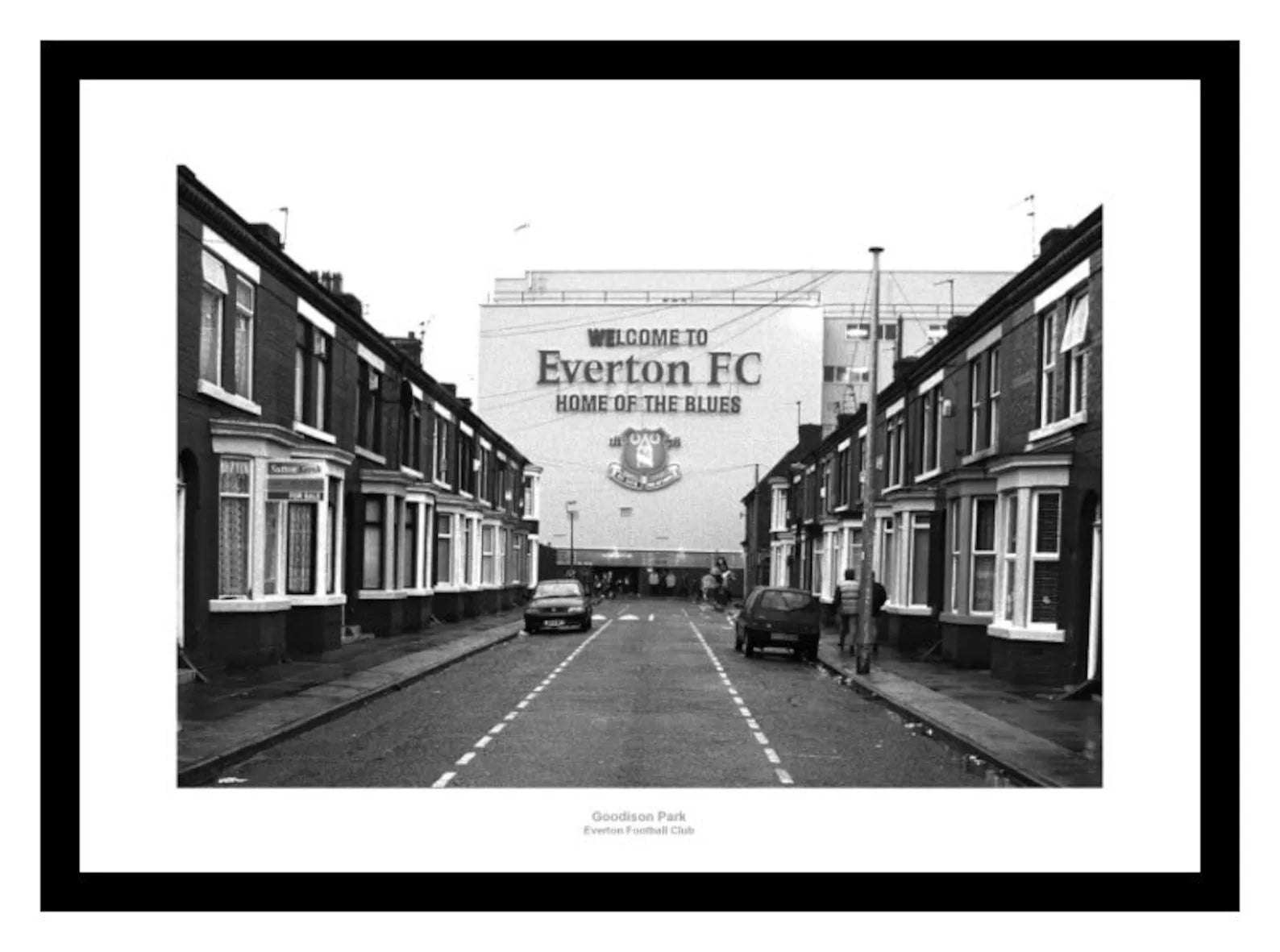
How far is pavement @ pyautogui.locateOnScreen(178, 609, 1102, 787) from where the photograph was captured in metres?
11.9

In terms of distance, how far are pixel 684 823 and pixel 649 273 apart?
238 feet

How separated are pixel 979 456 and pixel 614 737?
12.1 metres

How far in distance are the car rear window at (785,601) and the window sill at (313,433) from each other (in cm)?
1009

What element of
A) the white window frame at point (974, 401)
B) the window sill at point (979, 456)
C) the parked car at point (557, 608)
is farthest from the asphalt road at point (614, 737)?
the parked car at point (557, 608)

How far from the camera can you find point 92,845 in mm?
6949

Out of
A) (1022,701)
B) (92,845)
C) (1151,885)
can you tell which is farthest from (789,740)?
(92,845)

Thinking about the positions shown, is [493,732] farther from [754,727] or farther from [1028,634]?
[1028,634]

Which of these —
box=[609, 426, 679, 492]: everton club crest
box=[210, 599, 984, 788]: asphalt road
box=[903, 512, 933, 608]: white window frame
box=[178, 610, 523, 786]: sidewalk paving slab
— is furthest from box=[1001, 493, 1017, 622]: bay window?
box=[609, 426, 679, 492]: everton club crest

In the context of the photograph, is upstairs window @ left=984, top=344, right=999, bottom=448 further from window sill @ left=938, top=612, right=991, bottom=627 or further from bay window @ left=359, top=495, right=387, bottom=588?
bay window @ left=359, top=495, right=387, bottom=588

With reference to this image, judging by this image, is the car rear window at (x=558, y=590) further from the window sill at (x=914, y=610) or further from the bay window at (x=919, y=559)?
the bay window at (x=919, y=559)

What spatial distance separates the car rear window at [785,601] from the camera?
28266 mm

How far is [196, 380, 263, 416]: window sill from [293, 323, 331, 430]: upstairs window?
349cm

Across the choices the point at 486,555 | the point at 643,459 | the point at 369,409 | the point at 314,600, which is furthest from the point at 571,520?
the point at 314,600

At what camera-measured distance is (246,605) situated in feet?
63.3
